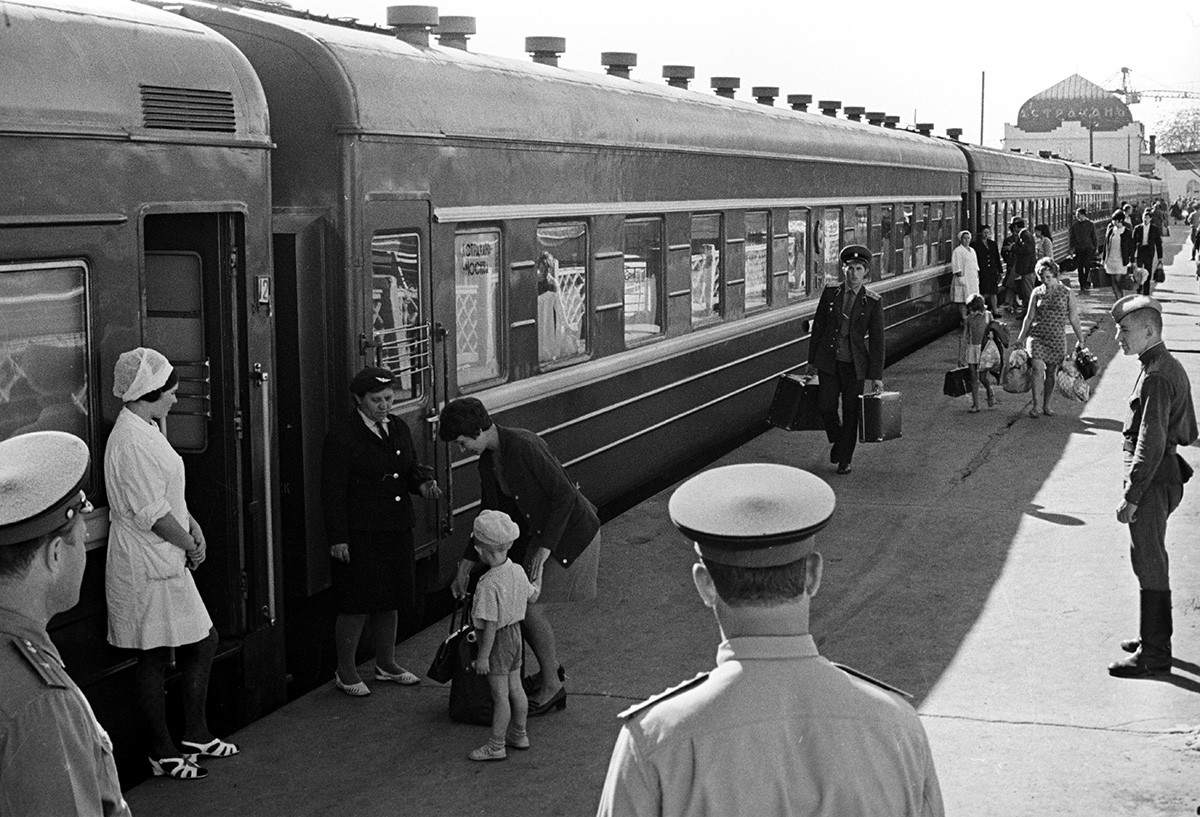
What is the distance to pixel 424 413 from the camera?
8.07 m

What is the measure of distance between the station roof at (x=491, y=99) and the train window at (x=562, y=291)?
585 mm

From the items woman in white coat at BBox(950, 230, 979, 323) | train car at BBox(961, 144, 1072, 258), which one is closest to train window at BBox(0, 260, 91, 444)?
woman in white coat at BBox(950, 230, 979, 323)

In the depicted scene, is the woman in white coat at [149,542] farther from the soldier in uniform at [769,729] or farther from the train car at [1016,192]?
the train car at [1016,192]

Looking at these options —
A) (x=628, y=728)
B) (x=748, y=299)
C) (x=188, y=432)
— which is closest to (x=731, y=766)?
(x=628, y=728)

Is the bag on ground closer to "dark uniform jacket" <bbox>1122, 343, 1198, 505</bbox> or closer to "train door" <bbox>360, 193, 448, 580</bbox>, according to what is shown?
"dark uniform jacket" <bbox>1122, 343, 1198, 505</bbox>

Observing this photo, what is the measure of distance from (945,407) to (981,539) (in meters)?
6.22

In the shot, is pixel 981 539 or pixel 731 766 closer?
pixel 731 766

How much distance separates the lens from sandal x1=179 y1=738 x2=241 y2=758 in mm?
6285

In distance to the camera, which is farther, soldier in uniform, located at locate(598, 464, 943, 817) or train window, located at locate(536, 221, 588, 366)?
train window, located at locate(536, 221, 588, 366)

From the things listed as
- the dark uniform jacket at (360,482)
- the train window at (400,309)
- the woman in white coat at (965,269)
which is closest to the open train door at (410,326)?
the train window at (400,309)

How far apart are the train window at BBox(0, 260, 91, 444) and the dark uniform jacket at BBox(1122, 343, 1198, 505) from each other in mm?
4545

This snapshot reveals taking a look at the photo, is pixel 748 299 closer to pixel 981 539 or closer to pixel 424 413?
pixel 981 539

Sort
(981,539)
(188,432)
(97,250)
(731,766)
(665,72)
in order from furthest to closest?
(665,72), (981,539), (188,432), (97,250), (731,766)

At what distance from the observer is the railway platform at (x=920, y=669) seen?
6125 mm
